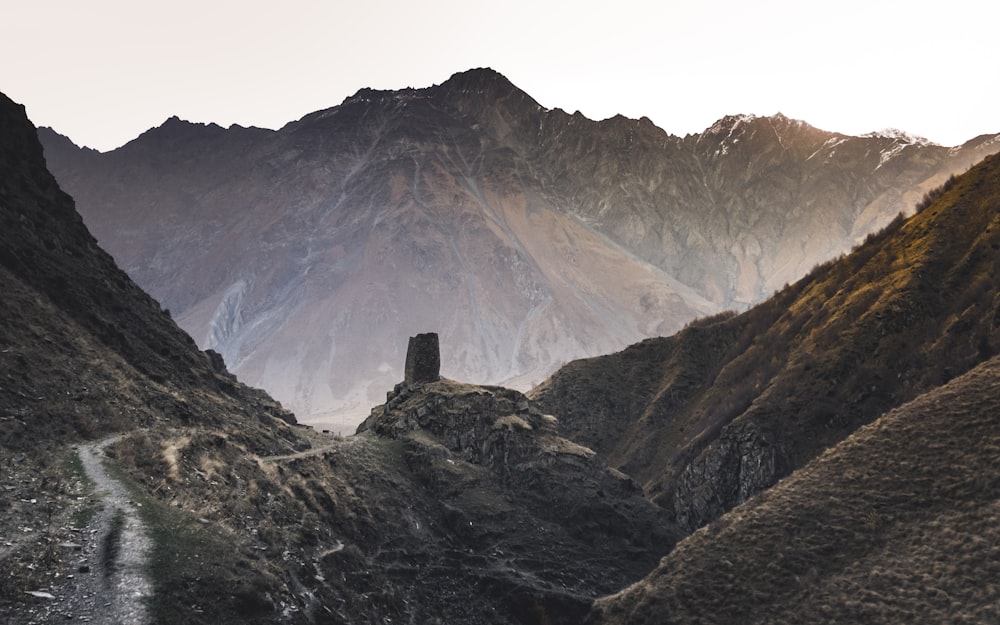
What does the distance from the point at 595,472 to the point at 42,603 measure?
178 ft

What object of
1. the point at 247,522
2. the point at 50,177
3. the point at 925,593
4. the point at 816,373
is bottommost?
the point at 925,593

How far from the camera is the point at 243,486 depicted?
145 ft

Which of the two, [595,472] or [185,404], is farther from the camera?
[595,472]

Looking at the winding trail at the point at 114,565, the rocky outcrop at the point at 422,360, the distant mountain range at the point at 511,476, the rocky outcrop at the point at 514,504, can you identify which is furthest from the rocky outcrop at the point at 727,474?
the winding trail at the point at 114,565

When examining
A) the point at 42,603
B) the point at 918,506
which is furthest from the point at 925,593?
the point at 42,603

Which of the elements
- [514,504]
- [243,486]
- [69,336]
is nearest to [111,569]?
[243,486]

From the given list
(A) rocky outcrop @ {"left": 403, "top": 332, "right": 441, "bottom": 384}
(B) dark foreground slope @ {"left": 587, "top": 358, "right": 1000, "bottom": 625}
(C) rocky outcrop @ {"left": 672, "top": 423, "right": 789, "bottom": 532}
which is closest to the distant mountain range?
(B) dark foreground slope @ {"left": 587, "top": 358, "right": 1000, "bottom": 625}

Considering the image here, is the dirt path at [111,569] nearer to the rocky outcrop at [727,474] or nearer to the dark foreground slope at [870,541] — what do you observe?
the dark foreground slope at [870,541]

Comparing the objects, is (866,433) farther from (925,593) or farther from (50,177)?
(50,177)

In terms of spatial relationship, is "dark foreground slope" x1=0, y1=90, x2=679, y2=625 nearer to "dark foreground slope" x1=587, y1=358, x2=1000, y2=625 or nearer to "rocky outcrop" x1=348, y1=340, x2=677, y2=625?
"rocky outcrop" x1=348, y1=340, x2=677, y2=625

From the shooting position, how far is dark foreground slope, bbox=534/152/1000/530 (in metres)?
67.6

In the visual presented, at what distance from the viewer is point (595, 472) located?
7406 cm

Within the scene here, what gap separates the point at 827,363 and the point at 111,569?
214ft

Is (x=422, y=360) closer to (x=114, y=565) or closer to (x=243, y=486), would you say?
(x=243, y=486)
